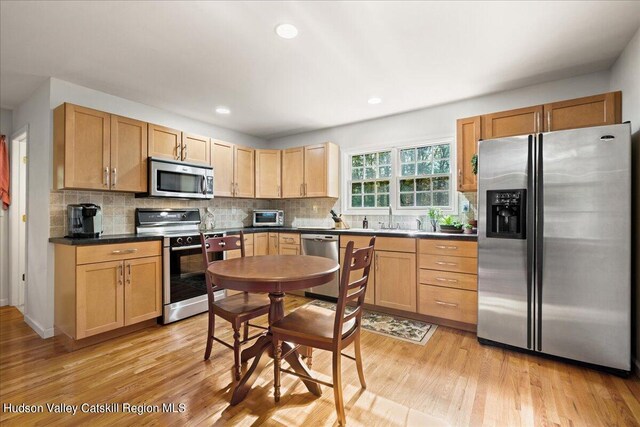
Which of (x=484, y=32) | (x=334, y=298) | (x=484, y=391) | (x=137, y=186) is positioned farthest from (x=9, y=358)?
(x=484, y=32)

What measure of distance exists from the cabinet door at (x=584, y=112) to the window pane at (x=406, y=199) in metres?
1.61

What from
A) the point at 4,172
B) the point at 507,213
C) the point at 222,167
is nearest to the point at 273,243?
the point at 222,167

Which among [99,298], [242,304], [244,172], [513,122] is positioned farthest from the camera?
[244,172]

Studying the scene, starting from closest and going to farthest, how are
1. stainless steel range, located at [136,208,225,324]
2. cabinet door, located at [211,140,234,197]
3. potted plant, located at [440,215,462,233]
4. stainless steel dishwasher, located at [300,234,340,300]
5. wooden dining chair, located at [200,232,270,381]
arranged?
wooden dining chair, located at [200,232,270,381] < stainless steel range, located at [136,208,225,324] < potted plant, located at [440,215,462,233] < stainless steel dishwasher, located at [300,234,340,300] < cabinet door, located at [211,140,234,197]

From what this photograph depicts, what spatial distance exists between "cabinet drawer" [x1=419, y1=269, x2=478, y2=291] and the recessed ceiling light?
98.3 inches

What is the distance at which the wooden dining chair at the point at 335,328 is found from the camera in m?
1.57

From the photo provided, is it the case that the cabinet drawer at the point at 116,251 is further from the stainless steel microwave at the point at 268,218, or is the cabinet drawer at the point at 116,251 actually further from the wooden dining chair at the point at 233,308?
the stainless steel microwave at the point at 268,218

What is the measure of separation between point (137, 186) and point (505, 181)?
3.66 meters

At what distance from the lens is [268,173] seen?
465 centimetres

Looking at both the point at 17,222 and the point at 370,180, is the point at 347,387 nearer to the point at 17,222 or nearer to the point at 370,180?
the point at 370,180

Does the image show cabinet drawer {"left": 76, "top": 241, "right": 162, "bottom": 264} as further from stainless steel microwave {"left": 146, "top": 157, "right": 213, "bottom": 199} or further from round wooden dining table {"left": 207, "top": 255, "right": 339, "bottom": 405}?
round wooden dining table {"left": 207, "top": 255, "right": 339, "bottom": 405}

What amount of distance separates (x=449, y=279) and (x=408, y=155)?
1.78m

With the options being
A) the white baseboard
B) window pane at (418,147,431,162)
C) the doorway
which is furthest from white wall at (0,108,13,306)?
window pane at (418,147,431,162)

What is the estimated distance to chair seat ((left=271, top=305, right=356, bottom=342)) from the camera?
1635mm
